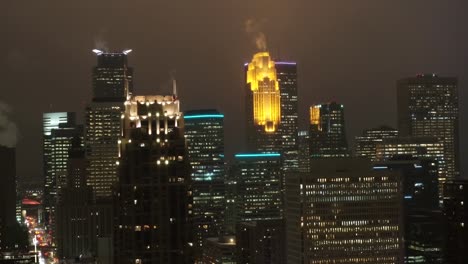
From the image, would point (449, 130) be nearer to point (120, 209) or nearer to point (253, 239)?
point (253, 239)

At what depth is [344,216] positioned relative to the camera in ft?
220

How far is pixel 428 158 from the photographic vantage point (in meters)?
106

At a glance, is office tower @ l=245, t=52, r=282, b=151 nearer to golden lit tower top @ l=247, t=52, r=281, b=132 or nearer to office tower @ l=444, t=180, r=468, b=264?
golden lit tower top @ l=247, t=52, r=281, b=132

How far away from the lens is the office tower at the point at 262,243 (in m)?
77.6

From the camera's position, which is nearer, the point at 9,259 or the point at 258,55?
the point at 9,259

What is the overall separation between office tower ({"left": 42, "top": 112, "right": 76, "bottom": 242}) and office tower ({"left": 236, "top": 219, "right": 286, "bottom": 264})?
35522 mm

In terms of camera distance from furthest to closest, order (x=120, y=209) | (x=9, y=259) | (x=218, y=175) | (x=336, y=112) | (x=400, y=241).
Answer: (x=336, y=112) < (x=218, y=175) < (x=400, y=241) < (x=9, y=259) < (x=120, y=209)

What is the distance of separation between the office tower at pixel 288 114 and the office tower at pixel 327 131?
7.39 feet

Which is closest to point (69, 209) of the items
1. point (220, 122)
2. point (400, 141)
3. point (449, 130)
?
point (220, 122)

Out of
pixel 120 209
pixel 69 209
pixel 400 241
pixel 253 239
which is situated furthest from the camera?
pixel 69 209

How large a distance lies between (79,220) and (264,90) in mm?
38075

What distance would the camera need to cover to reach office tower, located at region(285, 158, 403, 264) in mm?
66062

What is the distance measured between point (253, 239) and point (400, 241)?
1561 cm

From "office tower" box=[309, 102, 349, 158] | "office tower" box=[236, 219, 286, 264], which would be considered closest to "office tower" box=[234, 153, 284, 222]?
"office tower" box=[309, 102, 349, 158]
